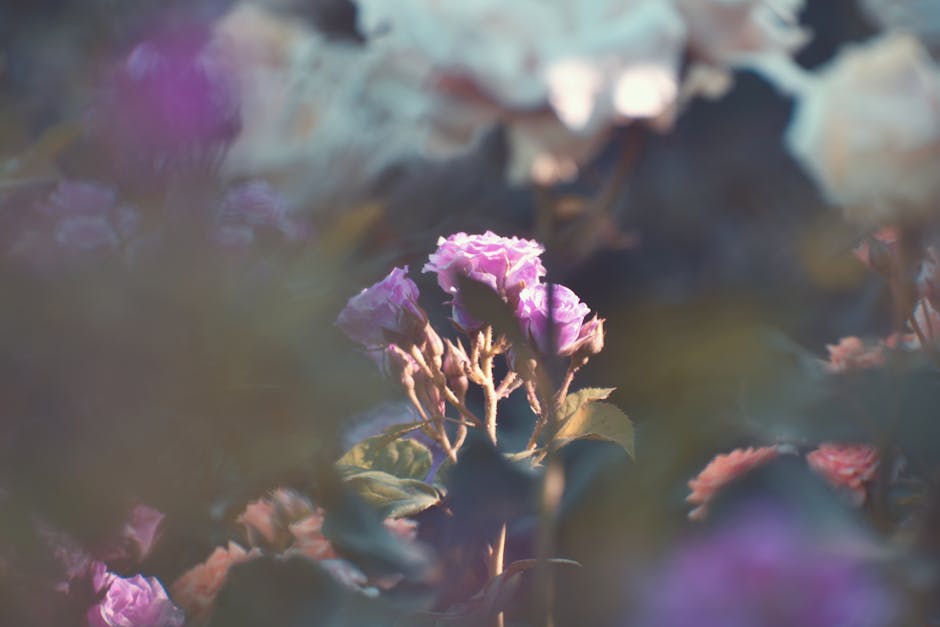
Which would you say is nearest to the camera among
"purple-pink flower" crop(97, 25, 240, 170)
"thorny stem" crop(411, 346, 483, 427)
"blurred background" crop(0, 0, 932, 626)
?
"blurred background" crop(0, 0, 932, 626)

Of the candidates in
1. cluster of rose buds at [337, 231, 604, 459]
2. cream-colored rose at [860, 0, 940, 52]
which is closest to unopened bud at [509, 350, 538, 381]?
cluster of rose buds at [337, 231, 604, 459]

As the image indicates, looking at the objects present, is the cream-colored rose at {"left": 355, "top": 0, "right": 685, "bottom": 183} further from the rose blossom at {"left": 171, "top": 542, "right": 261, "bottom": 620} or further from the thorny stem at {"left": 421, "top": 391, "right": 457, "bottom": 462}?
the rose blossom at {"left": 171, "top": 542, "right": 261, "bottom": 620}

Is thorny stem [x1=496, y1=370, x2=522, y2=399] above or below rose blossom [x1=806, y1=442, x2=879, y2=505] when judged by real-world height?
above

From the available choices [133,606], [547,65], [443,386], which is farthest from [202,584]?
[547,65]

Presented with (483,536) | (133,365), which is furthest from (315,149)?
(133,365)

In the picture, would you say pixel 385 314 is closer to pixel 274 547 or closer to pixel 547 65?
pixel 274 547

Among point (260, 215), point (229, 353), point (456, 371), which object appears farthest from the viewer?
point (260, 215)
